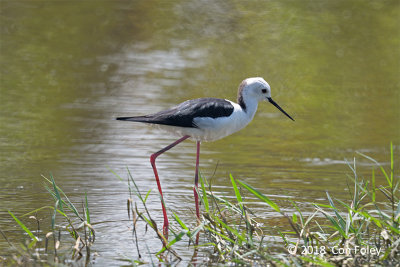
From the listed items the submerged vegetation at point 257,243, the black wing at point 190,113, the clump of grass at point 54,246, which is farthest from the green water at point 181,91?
the black wing at point 190,113

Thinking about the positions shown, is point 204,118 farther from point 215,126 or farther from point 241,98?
point 241,98

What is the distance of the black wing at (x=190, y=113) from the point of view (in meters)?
6.58

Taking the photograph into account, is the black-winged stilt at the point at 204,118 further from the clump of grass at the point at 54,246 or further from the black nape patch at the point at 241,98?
the clump of grass at the point at 54,246

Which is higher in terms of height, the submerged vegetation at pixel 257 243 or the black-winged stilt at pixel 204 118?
the black-winged stilt at pixel 204 118

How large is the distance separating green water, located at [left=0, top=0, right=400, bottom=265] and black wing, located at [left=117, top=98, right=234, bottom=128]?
0.86 meters

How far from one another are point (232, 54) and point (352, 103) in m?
3.77

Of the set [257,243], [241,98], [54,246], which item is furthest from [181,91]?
[54,246]

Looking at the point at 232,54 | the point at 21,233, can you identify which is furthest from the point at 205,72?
the point at 21,233

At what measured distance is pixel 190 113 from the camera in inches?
261

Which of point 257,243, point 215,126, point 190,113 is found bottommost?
point 257,243

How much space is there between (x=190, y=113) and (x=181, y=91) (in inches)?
238

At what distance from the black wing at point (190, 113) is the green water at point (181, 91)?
0.86m

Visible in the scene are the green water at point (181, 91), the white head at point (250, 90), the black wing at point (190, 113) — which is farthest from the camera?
the green water at point (181, 91)

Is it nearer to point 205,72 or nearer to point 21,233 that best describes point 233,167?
point 21,233
